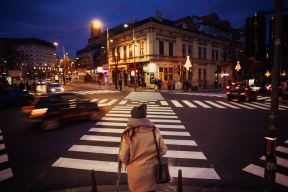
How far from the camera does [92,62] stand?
244ft

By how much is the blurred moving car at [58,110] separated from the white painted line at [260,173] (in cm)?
872

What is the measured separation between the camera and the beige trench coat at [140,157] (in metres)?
3.55

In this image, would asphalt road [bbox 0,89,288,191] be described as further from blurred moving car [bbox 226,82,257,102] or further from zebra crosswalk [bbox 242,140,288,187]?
blurred moving car [bbox 226,82,257,102]

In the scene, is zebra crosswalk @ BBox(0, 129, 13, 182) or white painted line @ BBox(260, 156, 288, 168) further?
white painted line @ BBox(260, 156, 288, 168)

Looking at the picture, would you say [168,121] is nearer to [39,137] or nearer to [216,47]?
[39,137]

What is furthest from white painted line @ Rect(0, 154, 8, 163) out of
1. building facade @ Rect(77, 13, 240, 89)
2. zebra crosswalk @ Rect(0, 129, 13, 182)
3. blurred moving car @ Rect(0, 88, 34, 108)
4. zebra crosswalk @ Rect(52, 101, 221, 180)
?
building facade @ Rect(77, 13, 240, 89)

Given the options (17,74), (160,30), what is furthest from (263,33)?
(17,74)

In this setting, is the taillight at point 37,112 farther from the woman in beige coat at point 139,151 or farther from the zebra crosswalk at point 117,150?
the woman in beige coat at point 139,151

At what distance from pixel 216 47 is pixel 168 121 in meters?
46.9

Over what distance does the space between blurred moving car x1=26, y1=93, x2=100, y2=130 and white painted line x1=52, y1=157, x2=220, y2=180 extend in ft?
13.8

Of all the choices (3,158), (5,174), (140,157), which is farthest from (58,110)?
(140,157)

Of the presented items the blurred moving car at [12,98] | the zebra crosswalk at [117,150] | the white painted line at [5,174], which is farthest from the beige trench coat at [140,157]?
the blurred moving car at [12,98]

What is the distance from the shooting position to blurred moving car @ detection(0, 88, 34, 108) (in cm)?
1967

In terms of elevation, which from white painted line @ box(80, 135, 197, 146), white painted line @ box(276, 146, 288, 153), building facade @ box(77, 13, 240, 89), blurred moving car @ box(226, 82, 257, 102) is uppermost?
building facade @ box(77, 13, 240, 89)
